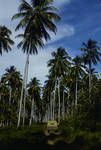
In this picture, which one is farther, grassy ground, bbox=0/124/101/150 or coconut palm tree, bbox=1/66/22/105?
coconut palm tree, bbox=1/66/22/105

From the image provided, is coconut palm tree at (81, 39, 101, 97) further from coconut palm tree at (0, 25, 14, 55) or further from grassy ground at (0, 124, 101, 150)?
grassy ground at (0, 124, 101, 150)

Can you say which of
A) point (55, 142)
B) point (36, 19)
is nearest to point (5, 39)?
point (36, 19)

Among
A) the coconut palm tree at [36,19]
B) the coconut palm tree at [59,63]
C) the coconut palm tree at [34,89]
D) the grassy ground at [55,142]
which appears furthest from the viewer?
the coconut palm tree at [34,89]

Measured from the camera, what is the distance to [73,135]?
2720 centimetres

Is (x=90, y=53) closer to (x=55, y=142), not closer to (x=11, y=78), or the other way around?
(x=11, y=78)

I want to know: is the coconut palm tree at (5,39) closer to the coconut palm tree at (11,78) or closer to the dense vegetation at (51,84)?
the dense vegetation at (51,84)

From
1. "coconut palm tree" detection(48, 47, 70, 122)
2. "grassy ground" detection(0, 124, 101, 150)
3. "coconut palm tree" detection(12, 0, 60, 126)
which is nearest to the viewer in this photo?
"grassy ground" detection(0, 124, 101, 150)

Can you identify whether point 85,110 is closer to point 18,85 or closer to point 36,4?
point 36,4

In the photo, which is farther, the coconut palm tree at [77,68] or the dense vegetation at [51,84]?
the coconut palm tree at [77,68]

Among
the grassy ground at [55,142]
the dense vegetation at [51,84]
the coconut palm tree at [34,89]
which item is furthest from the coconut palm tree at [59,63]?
the grassy ground at [55,142]

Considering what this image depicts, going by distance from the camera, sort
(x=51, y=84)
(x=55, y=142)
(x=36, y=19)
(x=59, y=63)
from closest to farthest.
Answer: (x=55, y=142) < (x=36, y=19) < (x=59, y=63) < (x=51, y=84)

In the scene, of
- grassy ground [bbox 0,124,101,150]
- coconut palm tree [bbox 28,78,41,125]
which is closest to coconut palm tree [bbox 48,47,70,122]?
coconut palm tree [bbox 28,78,41,125]

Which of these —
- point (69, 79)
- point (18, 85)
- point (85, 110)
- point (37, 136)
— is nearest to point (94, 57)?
point (69, 79)

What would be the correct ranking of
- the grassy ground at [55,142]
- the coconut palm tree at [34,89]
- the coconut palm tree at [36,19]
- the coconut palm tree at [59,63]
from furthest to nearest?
the coconut palm tree at [34,89], the coconut palm tree at [59,63], the coconut palm tree at [36,19], the grassy ground at [55,142]
